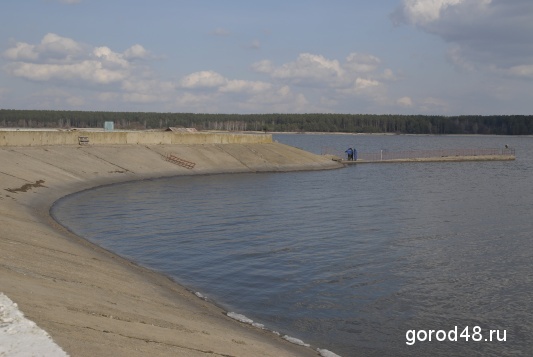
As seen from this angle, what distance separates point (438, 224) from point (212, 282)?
1884 centimetres

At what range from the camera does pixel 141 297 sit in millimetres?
18578

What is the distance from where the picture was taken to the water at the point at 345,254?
18344 mm

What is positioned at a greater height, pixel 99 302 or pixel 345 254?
pixel 99 302

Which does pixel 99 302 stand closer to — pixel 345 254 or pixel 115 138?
pixel 345 254

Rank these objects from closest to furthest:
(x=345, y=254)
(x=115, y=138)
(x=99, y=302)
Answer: (x=99, y=302) < (x=345, y=254) < (x=115, y=138)

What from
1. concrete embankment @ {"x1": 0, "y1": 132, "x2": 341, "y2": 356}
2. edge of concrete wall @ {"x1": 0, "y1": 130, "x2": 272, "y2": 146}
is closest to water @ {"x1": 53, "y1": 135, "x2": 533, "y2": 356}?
concrete embankment @ {"x1": 0, "y1": 132, "x2": 341, "y2": 356}

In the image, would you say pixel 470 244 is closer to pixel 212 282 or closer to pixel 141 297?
pixel 212 282

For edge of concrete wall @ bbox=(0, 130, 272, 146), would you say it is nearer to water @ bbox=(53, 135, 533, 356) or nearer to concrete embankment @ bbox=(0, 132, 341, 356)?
water @ bbox=(53, 135, 533, 356)

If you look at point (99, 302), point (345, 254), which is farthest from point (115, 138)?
point (99, 302)

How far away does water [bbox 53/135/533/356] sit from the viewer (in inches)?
722

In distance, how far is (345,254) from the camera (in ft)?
91.6

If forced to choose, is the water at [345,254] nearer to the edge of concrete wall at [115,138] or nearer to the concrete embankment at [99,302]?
the concrete embankment at [99,302]

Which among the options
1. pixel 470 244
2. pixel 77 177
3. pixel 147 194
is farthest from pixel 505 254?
pixel 77 177

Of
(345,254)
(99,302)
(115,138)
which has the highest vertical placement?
(115,138)
